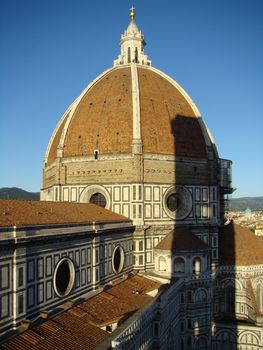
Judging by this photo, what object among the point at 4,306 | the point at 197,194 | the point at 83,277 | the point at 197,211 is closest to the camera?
the point at 4,306

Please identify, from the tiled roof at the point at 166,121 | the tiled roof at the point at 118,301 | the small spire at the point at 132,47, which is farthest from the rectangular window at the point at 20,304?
the small spire at the point at 132,47

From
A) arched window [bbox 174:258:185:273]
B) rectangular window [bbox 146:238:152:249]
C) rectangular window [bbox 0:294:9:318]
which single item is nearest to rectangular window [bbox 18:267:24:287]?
rectangular window [bbox 0:294:9:318]

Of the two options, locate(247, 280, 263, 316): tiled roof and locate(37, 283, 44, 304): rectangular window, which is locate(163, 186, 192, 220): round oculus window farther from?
locate(37, 283, 44, 304): rectangular window

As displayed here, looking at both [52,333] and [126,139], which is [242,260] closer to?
[126,139]

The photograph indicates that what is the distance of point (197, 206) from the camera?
32406mm

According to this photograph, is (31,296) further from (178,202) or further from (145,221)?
(178,202)

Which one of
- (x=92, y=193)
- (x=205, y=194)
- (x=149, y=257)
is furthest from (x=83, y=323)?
(x=205, y=194)

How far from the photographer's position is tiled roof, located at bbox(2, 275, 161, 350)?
15.1m

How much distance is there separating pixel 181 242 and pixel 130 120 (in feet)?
31.3

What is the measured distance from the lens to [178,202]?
32094 millimetres

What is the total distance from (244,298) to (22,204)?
19.1m

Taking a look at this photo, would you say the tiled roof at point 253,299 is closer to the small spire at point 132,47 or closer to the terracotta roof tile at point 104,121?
the terracotta roof tile at point 104,121

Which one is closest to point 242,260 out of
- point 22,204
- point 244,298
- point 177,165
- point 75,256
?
point 244,298

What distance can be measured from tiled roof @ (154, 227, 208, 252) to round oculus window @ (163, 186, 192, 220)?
52.9 inches
